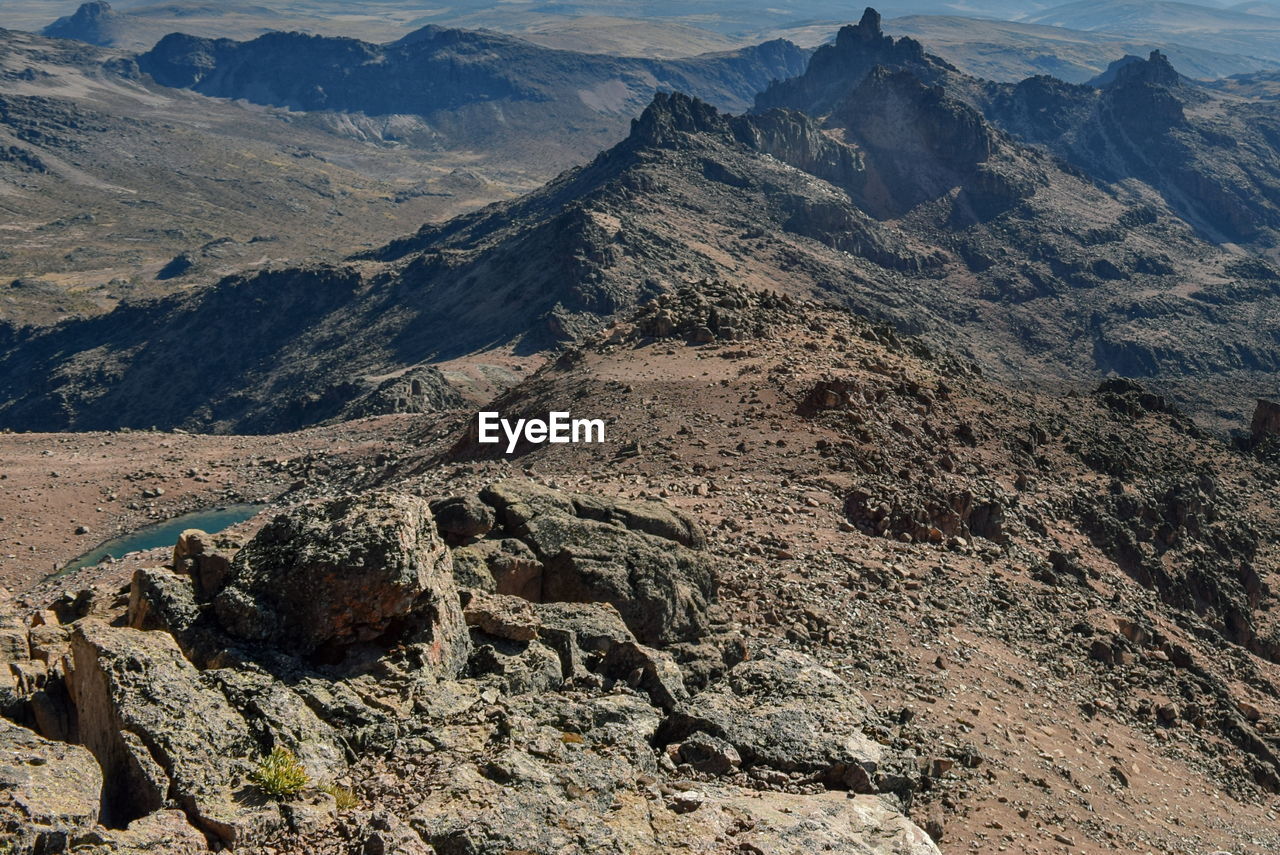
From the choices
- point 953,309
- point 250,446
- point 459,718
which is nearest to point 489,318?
point 250,446

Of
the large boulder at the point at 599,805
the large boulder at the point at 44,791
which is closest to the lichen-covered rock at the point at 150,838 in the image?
the large boulder at the point at 44,791

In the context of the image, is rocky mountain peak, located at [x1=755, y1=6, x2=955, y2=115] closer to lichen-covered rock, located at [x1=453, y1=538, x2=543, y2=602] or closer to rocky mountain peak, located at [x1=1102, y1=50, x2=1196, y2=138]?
rocky mountain peak, located at [x1=1102, y1=50, x2=1196, y2=138]

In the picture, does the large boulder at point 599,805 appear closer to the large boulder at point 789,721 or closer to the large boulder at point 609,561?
the large boulder at point 789,721

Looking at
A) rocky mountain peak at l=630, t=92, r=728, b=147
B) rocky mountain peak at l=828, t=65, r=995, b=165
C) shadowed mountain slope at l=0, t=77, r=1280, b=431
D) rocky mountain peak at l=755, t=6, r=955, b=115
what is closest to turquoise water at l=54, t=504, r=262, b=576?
shadowed mountain slope at l=0, t=77, r=1280, b=431

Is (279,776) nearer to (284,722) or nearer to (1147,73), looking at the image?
(284,722)

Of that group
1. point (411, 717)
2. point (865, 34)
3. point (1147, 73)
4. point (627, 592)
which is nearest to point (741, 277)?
point (627, 592)

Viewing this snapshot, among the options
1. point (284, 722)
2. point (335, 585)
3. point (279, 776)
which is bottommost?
point (284, 722)
